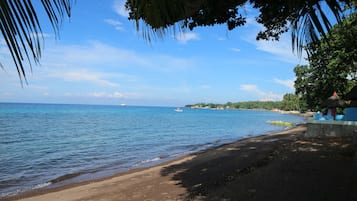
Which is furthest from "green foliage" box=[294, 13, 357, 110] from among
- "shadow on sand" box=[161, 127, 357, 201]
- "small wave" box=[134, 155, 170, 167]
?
"small wave" box=[134, 155, 170, 167]

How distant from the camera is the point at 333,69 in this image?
67.1 ft

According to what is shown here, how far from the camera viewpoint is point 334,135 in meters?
14.9

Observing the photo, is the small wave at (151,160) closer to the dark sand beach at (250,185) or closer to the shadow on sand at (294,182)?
the dark sand beach at (250,185)

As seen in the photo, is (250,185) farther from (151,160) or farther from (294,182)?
(151,160)

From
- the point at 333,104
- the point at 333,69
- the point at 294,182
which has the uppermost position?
the point at 333,69

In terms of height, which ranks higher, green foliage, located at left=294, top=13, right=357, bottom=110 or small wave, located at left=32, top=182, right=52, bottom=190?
green foliage, located at left=294, top=13, right=357, bottom=110

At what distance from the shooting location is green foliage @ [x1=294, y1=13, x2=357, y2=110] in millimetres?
13228

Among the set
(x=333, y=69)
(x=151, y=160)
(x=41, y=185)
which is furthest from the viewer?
(x=333, y=69)

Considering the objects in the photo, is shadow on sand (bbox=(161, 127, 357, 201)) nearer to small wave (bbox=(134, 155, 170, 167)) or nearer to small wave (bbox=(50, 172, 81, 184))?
small wave (bbox=(50, 172, 81, 184))

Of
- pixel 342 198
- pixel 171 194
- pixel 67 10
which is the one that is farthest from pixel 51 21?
pixel 171 194

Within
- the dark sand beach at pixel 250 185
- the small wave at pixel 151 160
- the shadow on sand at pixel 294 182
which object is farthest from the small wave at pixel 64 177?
the shadow on sand at pixel 294 182

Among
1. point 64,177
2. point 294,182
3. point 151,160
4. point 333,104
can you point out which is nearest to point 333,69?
point 333,104

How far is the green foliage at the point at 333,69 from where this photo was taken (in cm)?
1323

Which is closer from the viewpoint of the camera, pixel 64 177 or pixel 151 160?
pixel 64 177
